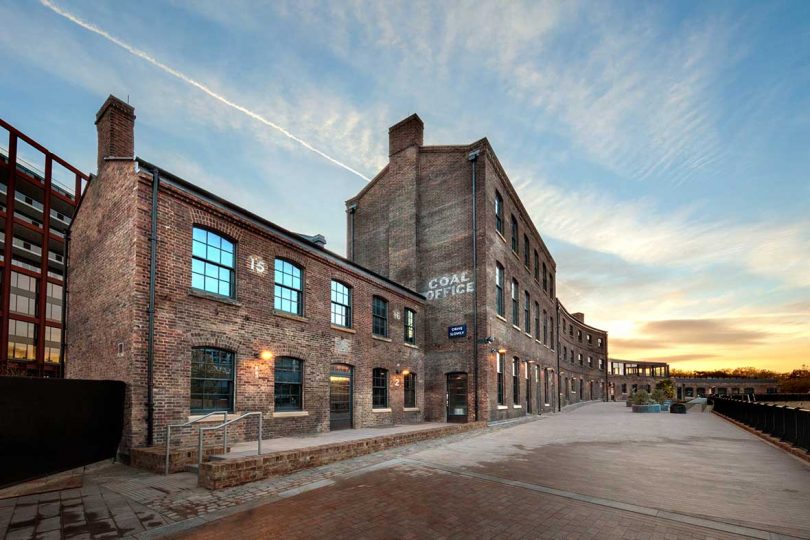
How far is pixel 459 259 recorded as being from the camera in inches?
855

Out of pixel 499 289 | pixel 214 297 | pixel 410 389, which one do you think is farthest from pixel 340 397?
pixel 499 289

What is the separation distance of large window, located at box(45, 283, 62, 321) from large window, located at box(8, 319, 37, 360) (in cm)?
201

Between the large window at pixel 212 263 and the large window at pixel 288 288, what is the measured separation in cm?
172

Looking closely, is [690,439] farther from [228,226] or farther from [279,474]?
[228,226]

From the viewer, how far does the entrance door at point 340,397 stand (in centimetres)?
1556

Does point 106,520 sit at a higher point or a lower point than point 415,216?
lower

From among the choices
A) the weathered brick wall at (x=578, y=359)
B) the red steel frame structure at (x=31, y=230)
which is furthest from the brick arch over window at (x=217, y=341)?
the red steel frame structure at (x=31, y=230)

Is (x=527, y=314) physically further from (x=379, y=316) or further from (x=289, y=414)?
(x=289, y=414)

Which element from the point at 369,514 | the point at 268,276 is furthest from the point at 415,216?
the point at 369,514

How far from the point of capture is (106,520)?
20.5ft

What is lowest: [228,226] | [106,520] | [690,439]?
[690,439]

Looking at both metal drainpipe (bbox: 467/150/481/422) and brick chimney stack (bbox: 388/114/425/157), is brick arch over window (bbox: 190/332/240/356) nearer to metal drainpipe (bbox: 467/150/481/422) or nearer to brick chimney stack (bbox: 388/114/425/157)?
metal drainpipe (bbox: 467/150/481/422)

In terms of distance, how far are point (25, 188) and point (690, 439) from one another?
59089mm

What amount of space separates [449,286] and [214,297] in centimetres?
1255
